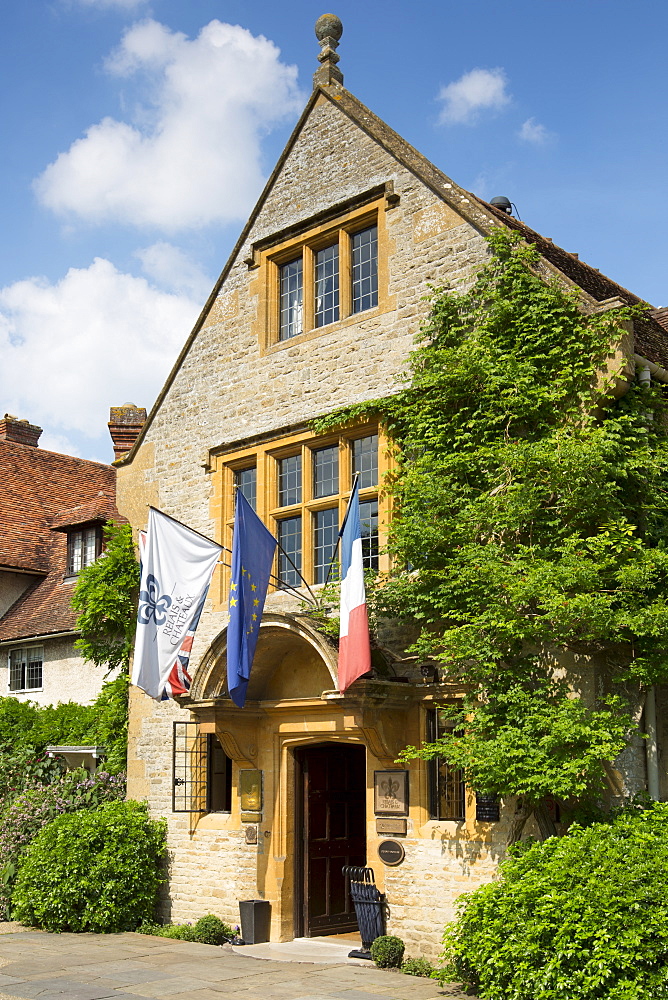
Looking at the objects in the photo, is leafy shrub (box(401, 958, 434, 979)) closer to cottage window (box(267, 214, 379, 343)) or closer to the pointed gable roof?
the pointed gable roof

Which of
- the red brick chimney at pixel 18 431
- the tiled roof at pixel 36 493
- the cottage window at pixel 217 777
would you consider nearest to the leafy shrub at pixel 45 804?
the cottage window at pixel 217 777

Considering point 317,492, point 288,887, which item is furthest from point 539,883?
point 317,492

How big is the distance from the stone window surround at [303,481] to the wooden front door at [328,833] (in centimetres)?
253

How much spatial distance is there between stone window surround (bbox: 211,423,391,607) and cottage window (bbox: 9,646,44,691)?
9300mm

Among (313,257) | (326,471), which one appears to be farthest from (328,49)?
(326,471)

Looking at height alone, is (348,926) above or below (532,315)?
below

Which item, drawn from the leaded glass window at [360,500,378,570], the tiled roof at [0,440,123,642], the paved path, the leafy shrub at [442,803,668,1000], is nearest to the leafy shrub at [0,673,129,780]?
the tiled roof at [0,440,123,642]

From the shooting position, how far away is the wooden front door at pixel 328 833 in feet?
47.5

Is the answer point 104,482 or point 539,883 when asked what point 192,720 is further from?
point 104,482

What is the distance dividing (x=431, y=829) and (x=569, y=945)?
138 inches

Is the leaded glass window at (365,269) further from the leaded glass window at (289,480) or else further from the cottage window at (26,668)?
the cottage window at (26,668)

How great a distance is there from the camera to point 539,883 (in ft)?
31.7

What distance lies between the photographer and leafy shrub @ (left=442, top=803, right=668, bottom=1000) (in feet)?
29.0

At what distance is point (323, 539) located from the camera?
14.6m
